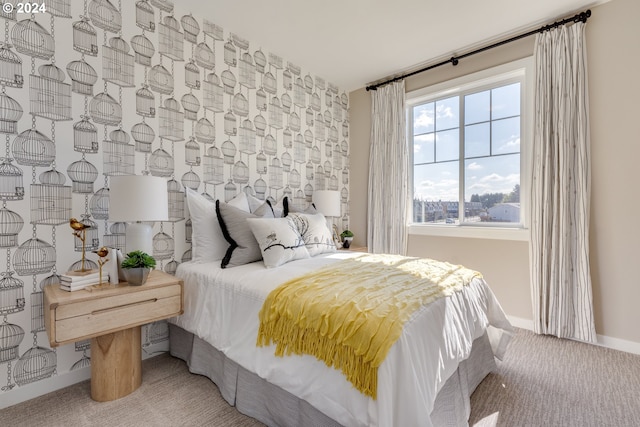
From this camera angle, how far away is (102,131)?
2082 mm

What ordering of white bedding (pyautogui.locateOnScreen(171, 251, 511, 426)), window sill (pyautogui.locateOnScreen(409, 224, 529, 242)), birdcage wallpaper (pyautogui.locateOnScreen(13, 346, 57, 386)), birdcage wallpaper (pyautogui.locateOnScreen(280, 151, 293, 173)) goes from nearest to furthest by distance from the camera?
1. white bedding (pyautogui.locateOnScreen(171, 251, 511, 426))
2. birdcage wallpaper (pyautogui.locateOnScreen(13, 346, 57, 386))
3. window sill (pyautogui.locateOnScreen(409, 224, 529, 242))
4. birdcage wallpaper (pyautogui.locateOnScreen(280, 151, 293, 173))

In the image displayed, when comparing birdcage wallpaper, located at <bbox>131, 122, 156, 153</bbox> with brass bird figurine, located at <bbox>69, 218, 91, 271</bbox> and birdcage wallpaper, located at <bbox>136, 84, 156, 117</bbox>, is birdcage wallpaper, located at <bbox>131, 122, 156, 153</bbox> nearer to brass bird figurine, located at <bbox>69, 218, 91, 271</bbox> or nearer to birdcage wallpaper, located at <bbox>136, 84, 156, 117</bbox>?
birdcage wallpaper, located at <bbox>136, 84, 156, 117</bbox>

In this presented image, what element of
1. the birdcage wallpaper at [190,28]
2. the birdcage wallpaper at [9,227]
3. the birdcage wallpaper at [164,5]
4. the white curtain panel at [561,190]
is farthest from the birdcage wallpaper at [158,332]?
the white curtain panel at [561,190]

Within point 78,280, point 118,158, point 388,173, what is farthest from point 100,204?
point 388,173

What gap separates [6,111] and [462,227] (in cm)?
371

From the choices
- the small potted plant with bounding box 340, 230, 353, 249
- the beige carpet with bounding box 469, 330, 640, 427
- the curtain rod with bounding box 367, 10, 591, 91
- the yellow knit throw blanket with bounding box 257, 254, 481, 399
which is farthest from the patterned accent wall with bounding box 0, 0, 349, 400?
the beige carpet with bounding box 469, 330, 640, 427

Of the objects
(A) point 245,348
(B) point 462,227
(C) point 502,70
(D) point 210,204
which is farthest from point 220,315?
(C) point 502,70

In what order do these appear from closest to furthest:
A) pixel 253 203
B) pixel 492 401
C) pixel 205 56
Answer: pixel 492 401 < pixel 205 56 < pixel 253 203

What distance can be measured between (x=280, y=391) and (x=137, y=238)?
1.32 m

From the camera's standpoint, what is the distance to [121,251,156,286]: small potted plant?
1783 millimetres

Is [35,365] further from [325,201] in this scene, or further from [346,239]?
[346,239]

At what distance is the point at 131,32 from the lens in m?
2.21

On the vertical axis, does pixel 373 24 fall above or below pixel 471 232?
above

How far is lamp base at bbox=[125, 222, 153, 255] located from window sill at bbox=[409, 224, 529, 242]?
8.99ft
